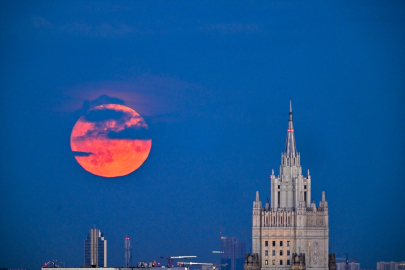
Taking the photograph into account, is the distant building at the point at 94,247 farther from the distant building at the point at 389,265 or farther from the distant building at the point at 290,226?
the distant building at the point at 389,265

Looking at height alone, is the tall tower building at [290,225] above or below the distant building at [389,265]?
above

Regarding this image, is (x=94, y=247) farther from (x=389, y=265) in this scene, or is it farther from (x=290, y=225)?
(x=389, y=265)

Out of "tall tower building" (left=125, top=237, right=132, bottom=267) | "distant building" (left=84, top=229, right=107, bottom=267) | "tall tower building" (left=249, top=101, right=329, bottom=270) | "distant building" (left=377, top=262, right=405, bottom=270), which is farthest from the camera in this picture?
"distant building" (left=377, top=262, right=405, bottom=270)

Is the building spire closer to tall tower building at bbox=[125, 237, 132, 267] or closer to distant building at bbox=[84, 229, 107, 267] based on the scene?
tall tower building at bbox=[125, 237, 132, 267]

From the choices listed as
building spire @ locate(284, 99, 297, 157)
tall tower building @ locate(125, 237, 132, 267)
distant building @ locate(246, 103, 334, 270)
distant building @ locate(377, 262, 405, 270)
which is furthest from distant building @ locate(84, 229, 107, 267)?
distant building @ locate(377, 262, 405, 270)

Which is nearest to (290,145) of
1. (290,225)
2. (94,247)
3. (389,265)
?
(290,225)

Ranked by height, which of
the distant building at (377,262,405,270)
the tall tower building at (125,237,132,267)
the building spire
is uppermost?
the building spire

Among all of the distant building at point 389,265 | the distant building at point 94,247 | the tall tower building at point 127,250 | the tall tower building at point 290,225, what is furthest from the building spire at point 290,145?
the distant building at point 389,265

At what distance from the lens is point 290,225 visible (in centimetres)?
14912

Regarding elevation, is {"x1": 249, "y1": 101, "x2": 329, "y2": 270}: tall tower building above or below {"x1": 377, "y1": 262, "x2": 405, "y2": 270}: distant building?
above

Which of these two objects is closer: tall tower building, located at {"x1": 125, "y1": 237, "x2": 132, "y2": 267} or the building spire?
the building spire

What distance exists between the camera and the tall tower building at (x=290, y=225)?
149m

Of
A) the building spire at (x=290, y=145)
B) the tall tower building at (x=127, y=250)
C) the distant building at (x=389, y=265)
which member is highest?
the building spire at (x=290, y=145)

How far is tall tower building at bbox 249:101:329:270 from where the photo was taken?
149m
